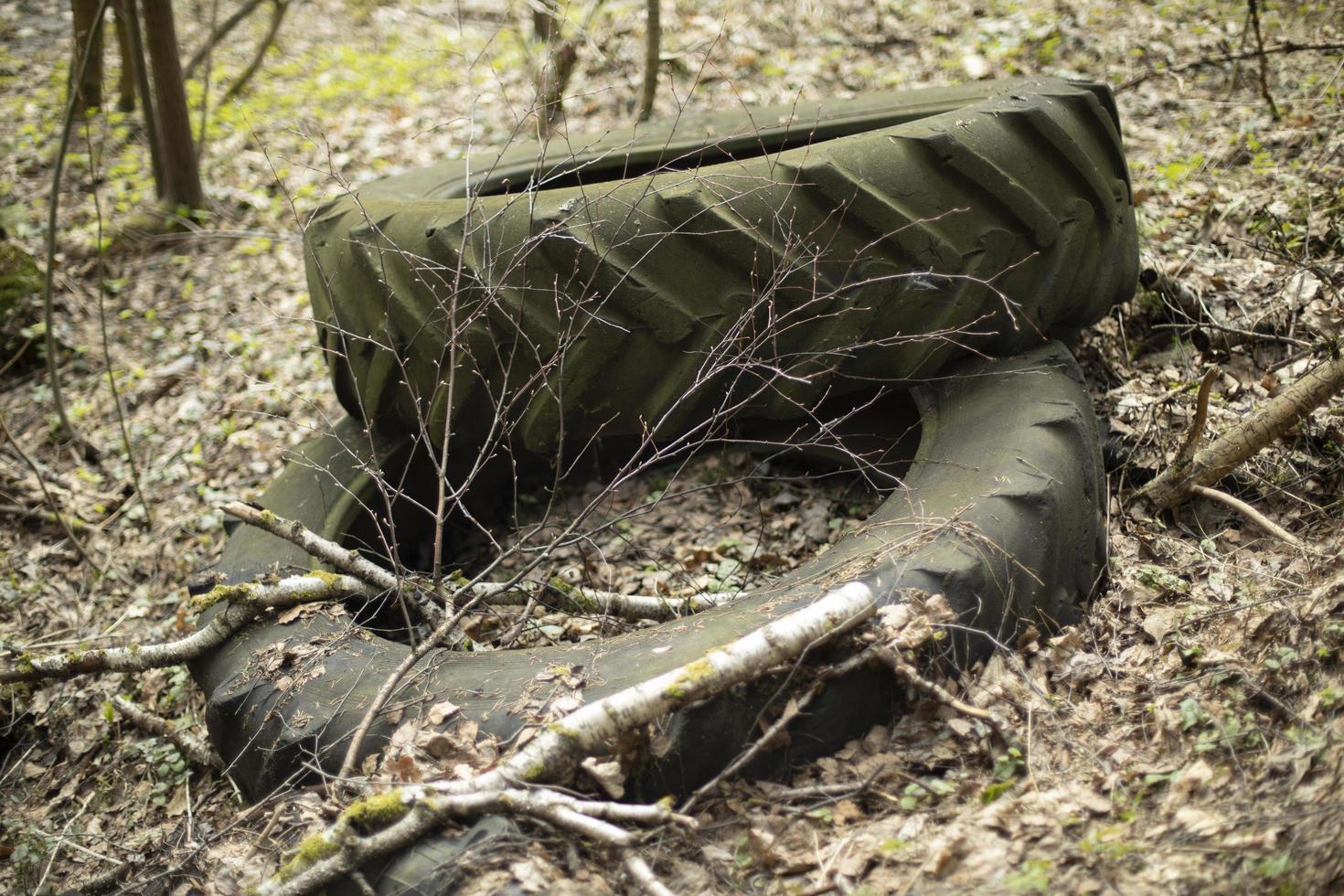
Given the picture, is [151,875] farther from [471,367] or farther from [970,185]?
[970,185]

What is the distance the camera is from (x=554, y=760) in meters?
2.32

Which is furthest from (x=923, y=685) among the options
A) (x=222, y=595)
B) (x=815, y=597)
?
(x=222, y=595)

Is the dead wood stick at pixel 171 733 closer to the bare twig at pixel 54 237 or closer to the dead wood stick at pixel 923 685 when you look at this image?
the bare twig at pixel 54 237

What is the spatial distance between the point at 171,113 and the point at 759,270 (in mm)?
4631

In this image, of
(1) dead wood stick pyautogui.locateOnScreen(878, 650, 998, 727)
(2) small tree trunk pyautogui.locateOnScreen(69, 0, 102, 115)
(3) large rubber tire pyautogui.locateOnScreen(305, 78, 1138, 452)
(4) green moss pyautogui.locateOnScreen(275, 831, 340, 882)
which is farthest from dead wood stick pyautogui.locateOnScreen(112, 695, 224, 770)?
(2) small tree trunk pyautogui.locateOnScreen(69, 0, 102, 115)

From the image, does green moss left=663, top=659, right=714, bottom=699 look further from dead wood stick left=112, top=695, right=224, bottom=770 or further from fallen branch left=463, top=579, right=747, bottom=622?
dead wood stick left=112, top=695, right=224, bottom=770

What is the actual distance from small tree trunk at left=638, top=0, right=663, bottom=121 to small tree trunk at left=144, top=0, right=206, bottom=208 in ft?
8.84

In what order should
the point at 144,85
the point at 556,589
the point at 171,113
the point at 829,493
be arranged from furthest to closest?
the point at 171,113, the point at 144,85, the point at 829,493, the point at 556,589

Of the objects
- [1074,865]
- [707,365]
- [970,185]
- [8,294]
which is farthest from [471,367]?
[8,294]

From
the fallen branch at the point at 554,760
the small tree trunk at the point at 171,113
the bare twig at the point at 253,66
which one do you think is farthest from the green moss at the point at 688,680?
the bare twig at the point at 253,66

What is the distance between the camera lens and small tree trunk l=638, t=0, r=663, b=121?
5774mm

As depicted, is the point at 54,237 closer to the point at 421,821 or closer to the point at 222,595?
the point at 222,595

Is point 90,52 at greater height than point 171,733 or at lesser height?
greater

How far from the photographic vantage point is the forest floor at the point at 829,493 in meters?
2.26
